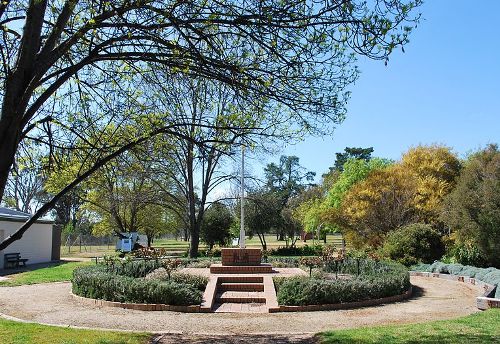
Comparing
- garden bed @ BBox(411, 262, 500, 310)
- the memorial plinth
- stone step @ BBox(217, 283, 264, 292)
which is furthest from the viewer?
the memorial plinth

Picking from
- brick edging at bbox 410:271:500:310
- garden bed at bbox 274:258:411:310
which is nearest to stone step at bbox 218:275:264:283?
garden bed at bbox 274:258:411:310

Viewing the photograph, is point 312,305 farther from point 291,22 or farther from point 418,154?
point 418,154

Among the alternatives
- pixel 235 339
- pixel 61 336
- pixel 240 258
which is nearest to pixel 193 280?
pixel 240 258

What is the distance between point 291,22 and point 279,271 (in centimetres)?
1429

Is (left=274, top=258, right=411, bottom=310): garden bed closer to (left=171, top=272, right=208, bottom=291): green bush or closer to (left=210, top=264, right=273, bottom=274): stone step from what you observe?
(left=171, top=272, right=208, bottom=291): green bush

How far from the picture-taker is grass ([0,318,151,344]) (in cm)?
816

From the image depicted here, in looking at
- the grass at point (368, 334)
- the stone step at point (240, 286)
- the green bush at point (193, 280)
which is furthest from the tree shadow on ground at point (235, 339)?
the stone step at point (240, 286)

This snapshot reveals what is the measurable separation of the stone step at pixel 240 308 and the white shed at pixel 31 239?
17.6 meters

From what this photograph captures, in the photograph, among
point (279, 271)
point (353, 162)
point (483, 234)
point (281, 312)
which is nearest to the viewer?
point (281, 312)

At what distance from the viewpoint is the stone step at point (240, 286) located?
1546 centimetres

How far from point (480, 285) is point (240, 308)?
838 cm

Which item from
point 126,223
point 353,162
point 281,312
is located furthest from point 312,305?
point 353,162

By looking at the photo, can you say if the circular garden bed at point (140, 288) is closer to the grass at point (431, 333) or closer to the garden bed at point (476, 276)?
the grass at point (431, 333)

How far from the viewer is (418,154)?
119 ft
